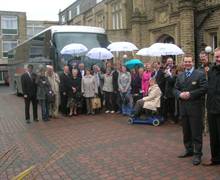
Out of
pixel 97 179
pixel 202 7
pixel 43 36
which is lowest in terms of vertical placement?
pixel 97 179

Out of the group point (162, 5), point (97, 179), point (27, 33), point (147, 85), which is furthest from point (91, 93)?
point (27, 33)

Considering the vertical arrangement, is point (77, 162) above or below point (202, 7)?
below

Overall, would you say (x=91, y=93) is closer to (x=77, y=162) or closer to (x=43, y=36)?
(x=43, y=36)

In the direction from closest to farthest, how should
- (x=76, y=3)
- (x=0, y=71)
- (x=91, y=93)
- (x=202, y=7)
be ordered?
(x=91, y=93) < (x=202, y=7) < (x=76, y=3) < (x=0, y=71)

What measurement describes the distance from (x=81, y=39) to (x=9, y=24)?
56.0 meters

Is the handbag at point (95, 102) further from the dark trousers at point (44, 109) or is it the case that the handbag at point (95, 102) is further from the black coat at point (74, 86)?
the dark trousers at point (44, 109)

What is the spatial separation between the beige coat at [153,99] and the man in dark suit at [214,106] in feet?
14.2

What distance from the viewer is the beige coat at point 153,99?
11.4 m

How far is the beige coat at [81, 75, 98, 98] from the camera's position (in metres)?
14.2

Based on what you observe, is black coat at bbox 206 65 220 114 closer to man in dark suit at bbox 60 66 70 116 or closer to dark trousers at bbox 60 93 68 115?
man in dark suit at bbox 60 66 70 116

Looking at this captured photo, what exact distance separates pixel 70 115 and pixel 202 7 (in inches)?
384

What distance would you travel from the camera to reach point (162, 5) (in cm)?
2291

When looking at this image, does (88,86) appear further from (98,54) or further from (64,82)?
(98,54)

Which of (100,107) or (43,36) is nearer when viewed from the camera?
(100,107)
